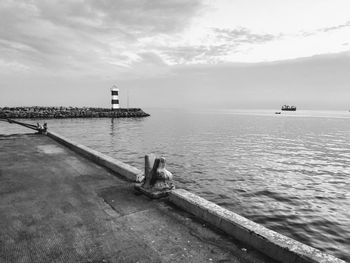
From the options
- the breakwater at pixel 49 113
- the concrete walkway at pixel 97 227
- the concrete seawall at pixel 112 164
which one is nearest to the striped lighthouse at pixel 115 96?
the breakwater at pixel 49 113

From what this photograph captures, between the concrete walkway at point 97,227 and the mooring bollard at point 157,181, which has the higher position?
the mooring bollard at point 157,181

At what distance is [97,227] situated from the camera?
4.02 metres

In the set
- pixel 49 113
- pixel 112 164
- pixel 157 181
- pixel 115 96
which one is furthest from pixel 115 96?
pixel 157 181

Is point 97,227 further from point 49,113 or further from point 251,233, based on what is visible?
point 49,113

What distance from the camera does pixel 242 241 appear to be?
144 inches

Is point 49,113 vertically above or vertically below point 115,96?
below

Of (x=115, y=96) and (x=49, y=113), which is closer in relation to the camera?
(x=49, y=113)

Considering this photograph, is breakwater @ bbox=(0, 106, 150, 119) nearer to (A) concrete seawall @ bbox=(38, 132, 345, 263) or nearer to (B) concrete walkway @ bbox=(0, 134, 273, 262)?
(B) concrete walkway @ bbox=(0, 134, 273, 262)

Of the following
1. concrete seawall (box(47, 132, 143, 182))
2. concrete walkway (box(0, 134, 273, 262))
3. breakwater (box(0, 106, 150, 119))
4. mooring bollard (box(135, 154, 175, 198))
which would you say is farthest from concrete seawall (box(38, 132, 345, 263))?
breakwater (box(0, 106, 150, 119))

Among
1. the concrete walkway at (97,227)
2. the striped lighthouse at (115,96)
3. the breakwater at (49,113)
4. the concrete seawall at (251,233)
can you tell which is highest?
the striped lighthouse at (115,96)

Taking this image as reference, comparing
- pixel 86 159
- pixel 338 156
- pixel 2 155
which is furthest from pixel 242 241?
pixel 338 156

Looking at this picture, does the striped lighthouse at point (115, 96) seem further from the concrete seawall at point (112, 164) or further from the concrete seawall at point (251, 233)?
the concrete seawall at point (251, 233)

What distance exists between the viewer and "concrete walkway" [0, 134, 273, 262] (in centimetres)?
329

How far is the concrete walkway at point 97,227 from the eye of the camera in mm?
3291
